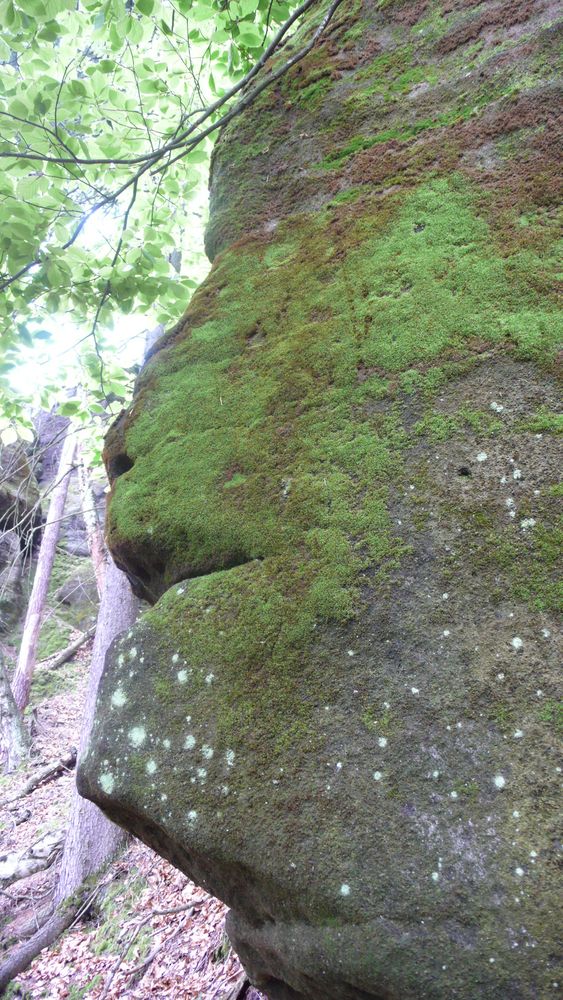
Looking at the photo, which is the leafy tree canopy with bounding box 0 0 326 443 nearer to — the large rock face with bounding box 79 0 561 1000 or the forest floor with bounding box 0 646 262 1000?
the large rock face with bounding box 79 0 561 1000

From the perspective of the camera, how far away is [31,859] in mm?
6133

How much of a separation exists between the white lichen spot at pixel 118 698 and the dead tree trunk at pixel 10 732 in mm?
7892

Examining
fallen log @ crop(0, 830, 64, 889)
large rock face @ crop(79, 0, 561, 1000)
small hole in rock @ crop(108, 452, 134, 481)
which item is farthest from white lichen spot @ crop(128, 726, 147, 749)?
fallen log @ crop(0, 830, 64, 889)

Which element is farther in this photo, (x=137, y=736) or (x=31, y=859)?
(x=31, y=859)

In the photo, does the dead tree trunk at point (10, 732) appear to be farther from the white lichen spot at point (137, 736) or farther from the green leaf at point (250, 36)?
the green leaf at point (250, 36)

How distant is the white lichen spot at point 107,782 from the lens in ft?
5.91

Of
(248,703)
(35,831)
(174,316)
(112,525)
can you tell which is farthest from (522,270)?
(35,831)

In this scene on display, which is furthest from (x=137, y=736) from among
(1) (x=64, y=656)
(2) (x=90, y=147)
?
(1) (x=64, y=656)

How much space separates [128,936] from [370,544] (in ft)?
14.4

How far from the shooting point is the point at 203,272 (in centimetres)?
727

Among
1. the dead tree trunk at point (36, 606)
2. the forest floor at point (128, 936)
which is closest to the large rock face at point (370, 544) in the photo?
the forest floor at point (128, 936)

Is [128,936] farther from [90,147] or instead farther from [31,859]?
[90,147]

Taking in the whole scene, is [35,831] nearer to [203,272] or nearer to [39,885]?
[39,885]

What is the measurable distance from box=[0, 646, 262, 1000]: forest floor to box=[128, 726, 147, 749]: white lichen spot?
1.92 metres
